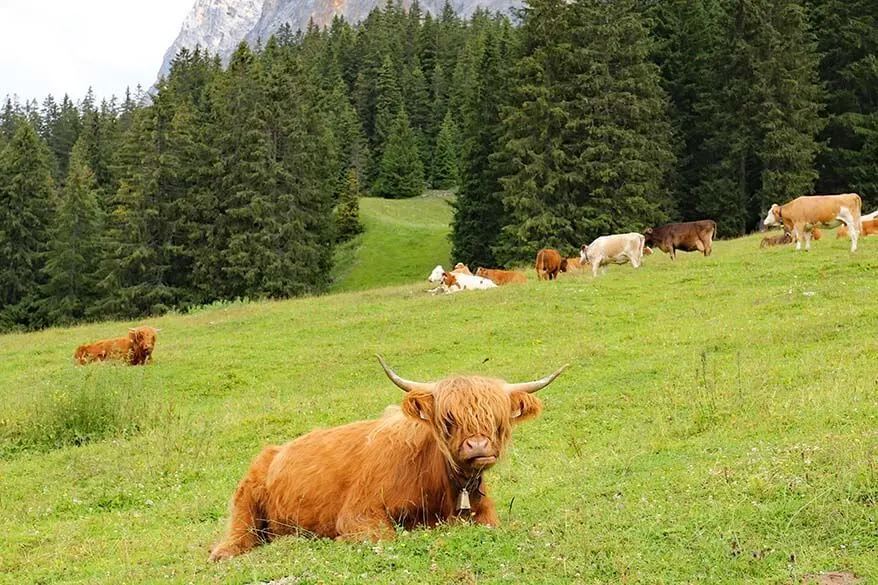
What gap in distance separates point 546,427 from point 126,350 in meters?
12.9

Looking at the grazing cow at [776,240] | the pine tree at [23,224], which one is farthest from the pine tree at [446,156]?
the grazing cow at [776,240]

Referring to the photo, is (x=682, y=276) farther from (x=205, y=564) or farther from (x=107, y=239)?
(x=107, y=239)

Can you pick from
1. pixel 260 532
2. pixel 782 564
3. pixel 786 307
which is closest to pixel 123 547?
pixel 260 532

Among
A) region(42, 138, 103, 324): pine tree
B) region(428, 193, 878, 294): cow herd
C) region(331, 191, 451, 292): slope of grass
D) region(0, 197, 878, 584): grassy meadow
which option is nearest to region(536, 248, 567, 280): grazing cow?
region(428, 193, 878, 294): cow herd

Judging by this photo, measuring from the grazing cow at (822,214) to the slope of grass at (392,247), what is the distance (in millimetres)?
31166

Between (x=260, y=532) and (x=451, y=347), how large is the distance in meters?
11.8

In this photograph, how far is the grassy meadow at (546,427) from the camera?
222 inches

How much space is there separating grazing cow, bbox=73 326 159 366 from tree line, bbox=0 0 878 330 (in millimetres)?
17772

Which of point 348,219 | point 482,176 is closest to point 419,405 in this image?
point 482,176

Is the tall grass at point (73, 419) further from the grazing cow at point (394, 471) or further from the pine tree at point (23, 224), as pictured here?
the pine tree at point (23, 224)

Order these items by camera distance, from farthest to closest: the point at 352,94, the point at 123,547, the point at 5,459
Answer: the point at 352,94 < the point at 5,459 < the point at 123,547

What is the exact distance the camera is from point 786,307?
18047mm

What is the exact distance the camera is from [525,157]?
42.3m

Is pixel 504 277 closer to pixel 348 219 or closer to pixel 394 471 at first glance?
pixel 394 471
